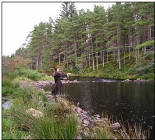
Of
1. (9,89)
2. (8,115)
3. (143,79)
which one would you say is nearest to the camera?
(8,115)

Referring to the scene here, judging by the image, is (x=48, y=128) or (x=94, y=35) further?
(x=94, y=35)

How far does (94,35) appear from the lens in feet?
115

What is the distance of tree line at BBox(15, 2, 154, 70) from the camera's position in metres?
28.6

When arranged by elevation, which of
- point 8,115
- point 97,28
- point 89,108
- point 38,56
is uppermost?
point 97,28

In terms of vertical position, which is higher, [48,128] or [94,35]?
[94,35]

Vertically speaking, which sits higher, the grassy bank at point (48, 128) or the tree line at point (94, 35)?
the tree line at point (94, 35)

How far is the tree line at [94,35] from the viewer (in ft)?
93.7

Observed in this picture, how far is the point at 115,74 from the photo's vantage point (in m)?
25.2

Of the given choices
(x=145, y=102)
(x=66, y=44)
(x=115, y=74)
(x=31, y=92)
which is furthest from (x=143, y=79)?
(x=66, y=44)

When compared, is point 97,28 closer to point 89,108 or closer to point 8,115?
point 89,108

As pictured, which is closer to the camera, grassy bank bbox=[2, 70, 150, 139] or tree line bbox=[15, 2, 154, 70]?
grassy bank bbox=[2, 70, 150, 139]

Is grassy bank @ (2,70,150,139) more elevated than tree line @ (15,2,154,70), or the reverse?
tree line @ (15,2,154,70)

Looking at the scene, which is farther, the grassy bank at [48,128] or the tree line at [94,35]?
the tree line at [94,35]

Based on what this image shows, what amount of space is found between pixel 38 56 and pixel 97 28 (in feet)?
53.0
